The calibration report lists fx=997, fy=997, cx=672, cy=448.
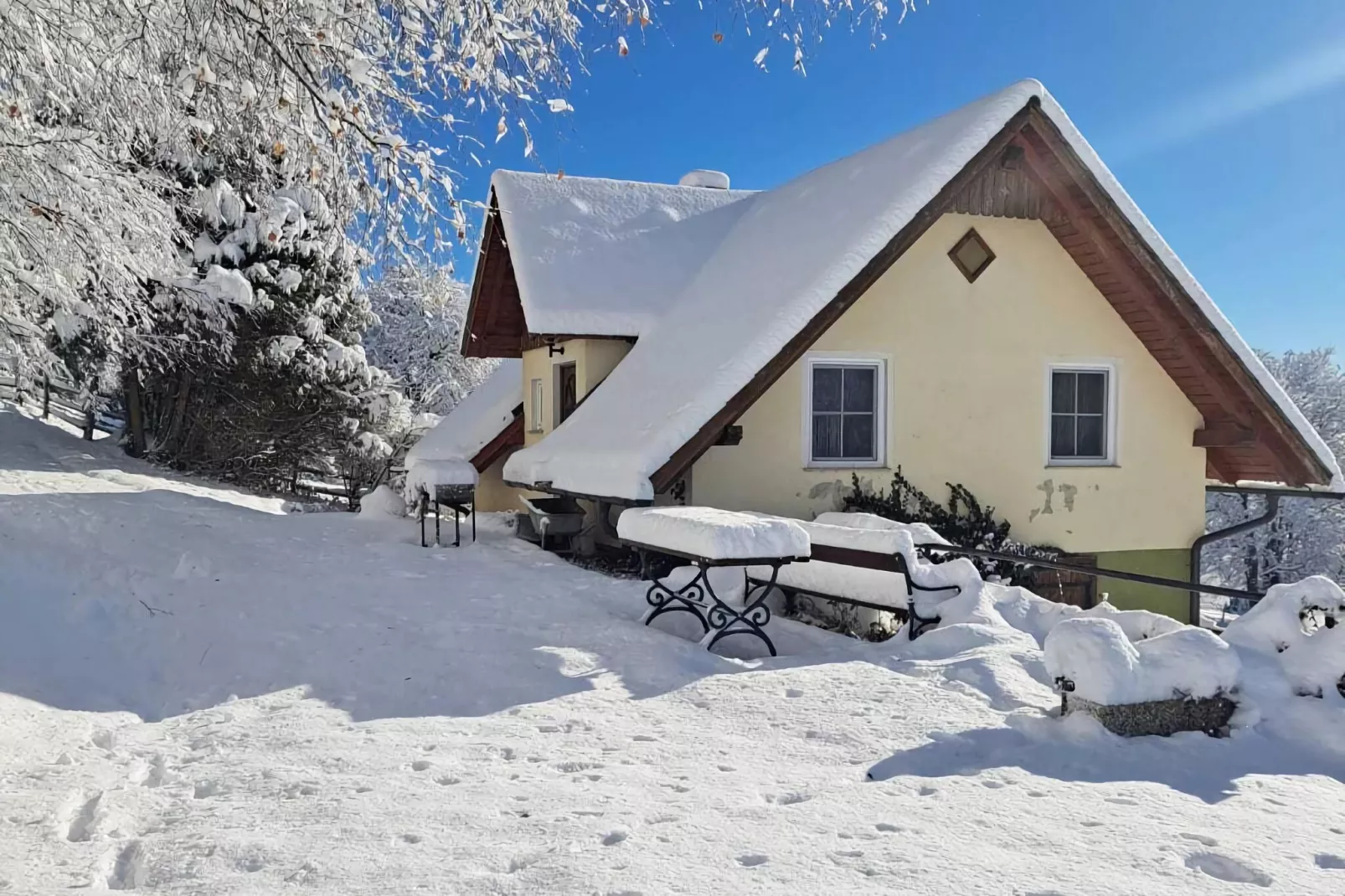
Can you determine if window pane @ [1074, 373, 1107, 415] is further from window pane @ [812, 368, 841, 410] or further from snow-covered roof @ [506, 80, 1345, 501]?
window pane @ [812, 368, 841, 410]

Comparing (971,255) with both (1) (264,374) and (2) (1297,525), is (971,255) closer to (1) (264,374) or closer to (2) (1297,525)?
(1) (264,374)

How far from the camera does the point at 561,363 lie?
13930 millimetres

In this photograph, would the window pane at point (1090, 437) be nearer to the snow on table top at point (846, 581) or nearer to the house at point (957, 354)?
the house at point (957, 354)

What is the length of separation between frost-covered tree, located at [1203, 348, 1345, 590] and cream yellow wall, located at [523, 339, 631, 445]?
98.8 ft

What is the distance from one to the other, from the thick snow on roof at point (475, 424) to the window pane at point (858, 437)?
6361 mm

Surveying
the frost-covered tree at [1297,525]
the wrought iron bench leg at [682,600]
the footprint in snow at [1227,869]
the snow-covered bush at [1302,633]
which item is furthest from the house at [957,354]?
the frost-covered tree at [1297,525]

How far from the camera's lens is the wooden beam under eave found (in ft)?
38.9

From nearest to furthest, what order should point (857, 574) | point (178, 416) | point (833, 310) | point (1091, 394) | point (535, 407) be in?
point (857, 574) < point (833, 310) < point (1091, 394) < point (535, 407) < point (178, 416)

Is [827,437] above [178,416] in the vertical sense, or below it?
below

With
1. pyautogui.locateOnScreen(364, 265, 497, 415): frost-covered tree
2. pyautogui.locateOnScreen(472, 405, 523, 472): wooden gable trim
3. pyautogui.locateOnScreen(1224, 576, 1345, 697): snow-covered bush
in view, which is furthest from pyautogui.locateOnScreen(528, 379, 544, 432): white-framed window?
pyautogui.locateOnScreen(364, 265, 497, 415): frost-covered tree

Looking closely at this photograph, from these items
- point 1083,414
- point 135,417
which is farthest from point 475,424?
point 1083,414

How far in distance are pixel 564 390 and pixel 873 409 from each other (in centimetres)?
475

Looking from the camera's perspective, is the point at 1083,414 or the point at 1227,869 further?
the point at 1083,414

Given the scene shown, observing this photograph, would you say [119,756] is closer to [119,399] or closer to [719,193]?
[719,193]
